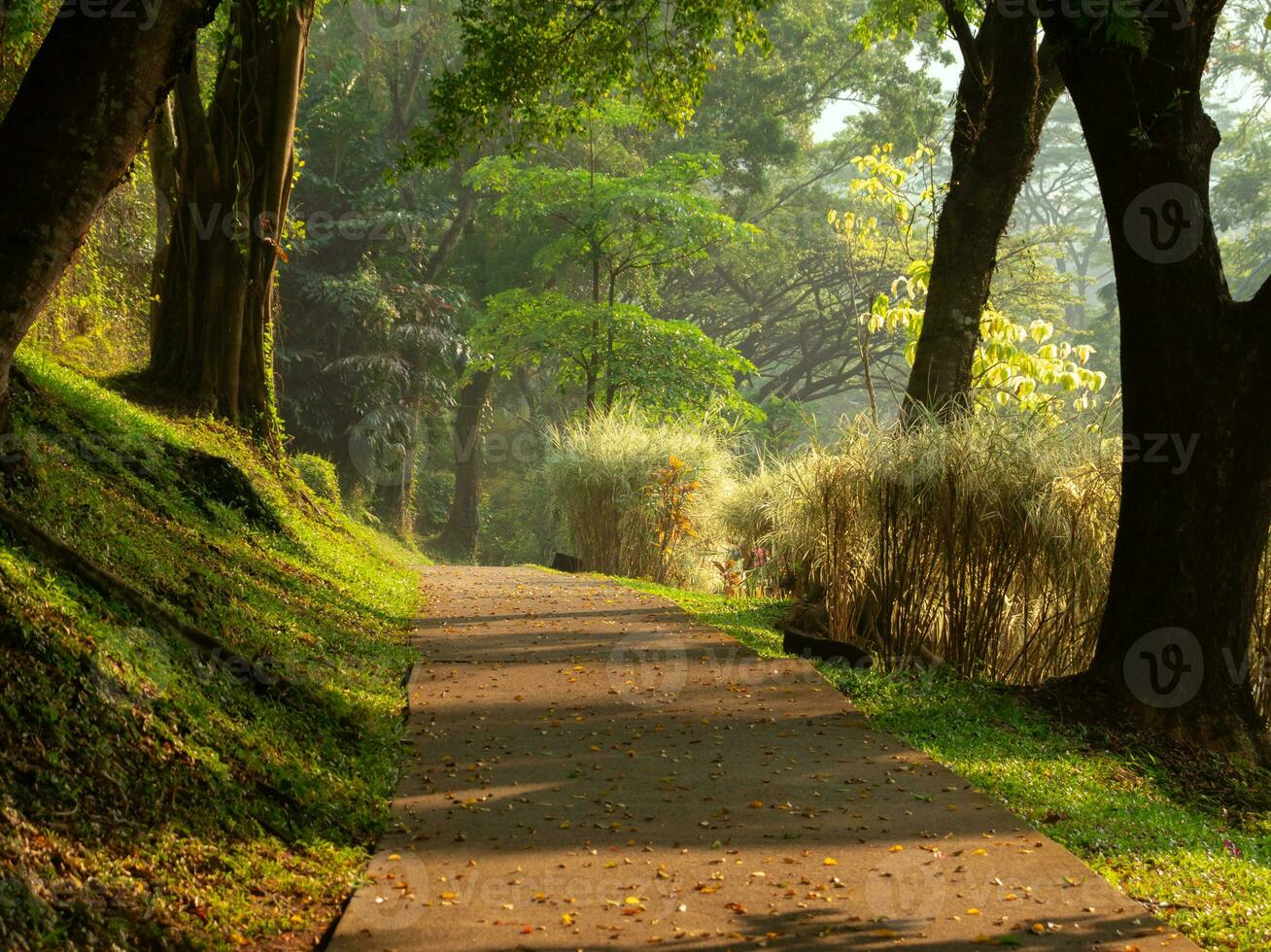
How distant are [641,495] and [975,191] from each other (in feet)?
24.1

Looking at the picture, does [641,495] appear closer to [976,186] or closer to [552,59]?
[552,59]

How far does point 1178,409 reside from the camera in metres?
6.11

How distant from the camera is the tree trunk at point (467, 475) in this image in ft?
92.8

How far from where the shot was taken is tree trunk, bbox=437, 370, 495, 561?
2830cm

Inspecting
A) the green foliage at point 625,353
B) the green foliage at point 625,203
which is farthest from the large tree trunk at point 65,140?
the green foliage at point 625,203

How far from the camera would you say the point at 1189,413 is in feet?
19.9

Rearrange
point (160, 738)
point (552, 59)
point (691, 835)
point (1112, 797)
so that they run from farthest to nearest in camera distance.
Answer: point (552, 59) → point (1112, 797) → point (691, 835) → point (160, 738)

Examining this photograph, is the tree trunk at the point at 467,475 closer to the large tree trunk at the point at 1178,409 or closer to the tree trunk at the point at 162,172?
the tree trunk at the point at 162,172

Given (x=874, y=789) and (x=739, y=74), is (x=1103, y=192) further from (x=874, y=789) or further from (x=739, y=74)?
(x=739, y=74)

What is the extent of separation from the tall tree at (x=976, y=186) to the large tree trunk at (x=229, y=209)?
5.93m

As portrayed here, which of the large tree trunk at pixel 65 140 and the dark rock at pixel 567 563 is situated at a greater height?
the large tree trunk at pixel 65 140

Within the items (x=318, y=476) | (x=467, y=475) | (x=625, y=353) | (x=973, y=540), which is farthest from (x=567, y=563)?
(x=467, y=475)

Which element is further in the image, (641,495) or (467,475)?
(467,475)

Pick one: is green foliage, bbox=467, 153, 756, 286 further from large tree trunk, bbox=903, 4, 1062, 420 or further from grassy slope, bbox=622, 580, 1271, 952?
grassy slope, bbox=622, 580, 1271, 952
